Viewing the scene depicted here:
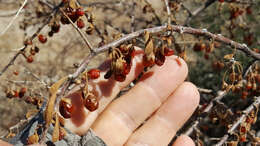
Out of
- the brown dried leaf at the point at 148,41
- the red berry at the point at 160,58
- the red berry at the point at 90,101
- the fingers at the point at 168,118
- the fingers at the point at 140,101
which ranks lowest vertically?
the fingers at the point at 168,118

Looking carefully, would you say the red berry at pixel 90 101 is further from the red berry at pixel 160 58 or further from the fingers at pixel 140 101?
the fingers at pixel 140 101

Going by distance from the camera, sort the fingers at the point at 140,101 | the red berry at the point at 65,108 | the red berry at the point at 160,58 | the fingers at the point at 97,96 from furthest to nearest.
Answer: the fingers at the point at 140,101 → the fingers at the point at 97,96 → the red berry at the point at 160,58 → the red berry at the point at 65,108

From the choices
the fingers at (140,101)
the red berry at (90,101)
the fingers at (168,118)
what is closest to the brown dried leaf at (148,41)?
the red berry at (90,101)

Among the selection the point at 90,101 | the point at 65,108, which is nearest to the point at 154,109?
the point at 90,101

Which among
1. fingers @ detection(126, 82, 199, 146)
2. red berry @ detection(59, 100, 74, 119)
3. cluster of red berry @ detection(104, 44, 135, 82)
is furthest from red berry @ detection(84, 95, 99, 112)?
fingers @ detection(126, 82, 199, 146)

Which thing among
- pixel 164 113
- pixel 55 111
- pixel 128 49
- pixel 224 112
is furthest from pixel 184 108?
pixel 55 111

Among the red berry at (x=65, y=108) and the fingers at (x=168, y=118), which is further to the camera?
the fingers at (x=168, y=118)

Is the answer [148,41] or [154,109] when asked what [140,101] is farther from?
[148,41]

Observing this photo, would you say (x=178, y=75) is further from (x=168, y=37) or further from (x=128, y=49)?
(x=128, y=49)
